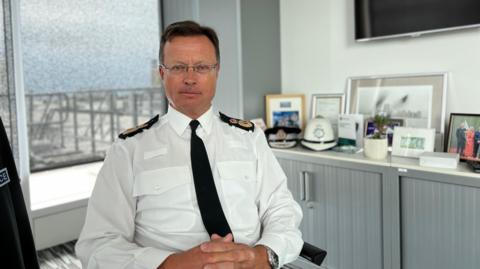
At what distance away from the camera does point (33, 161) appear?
12.9 ft

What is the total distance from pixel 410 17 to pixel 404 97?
18.6 inches

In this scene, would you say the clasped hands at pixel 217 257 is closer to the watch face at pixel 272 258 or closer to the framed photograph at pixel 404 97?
the watch face at pixel 272 258

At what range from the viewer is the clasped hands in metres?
1.17

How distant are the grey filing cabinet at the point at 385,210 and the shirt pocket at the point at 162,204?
1172 millimetres

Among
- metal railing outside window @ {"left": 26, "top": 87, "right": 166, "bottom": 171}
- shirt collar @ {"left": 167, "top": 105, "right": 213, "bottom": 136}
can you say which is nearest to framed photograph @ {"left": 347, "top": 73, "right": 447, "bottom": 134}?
shirt collar @ {"left": 167, "top": 105, "right": 213, "bottom": 136}

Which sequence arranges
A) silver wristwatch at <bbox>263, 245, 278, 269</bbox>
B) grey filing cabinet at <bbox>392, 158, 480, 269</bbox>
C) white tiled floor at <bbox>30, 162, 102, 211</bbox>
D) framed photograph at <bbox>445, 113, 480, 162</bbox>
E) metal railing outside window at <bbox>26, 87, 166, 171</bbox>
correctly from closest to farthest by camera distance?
silver wristwatch at <bbox>263, 245, 278, 269</bbox> → grey filing cabinet at <bbox>392, 158, 480, 269</bbox> → framed photograph at <bbox>445, 113, 480, 162</bbox> → white tiled floor at <bbox>30, 162, 102, 211</bbox> → metal railing outside window at <bbox>26, 87, 166, 171</bbox>

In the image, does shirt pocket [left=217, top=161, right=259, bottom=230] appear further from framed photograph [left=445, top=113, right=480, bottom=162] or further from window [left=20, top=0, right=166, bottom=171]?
window [left=20, top=0, right=166, bottom=171]

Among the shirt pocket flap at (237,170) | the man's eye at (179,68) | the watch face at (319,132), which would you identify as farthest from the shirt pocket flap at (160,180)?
the watch face at (319,132)

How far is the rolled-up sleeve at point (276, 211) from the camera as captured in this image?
135 cm

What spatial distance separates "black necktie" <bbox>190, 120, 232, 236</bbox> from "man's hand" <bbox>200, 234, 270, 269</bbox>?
0.28 feet

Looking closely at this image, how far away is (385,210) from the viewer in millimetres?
2098

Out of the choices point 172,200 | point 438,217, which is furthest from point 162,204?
point 438,217

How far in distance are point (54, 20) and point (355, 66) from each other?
2.21m

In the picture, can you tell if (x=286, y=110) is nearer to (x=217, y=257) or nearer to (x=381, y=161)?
(x=381, y=161)
